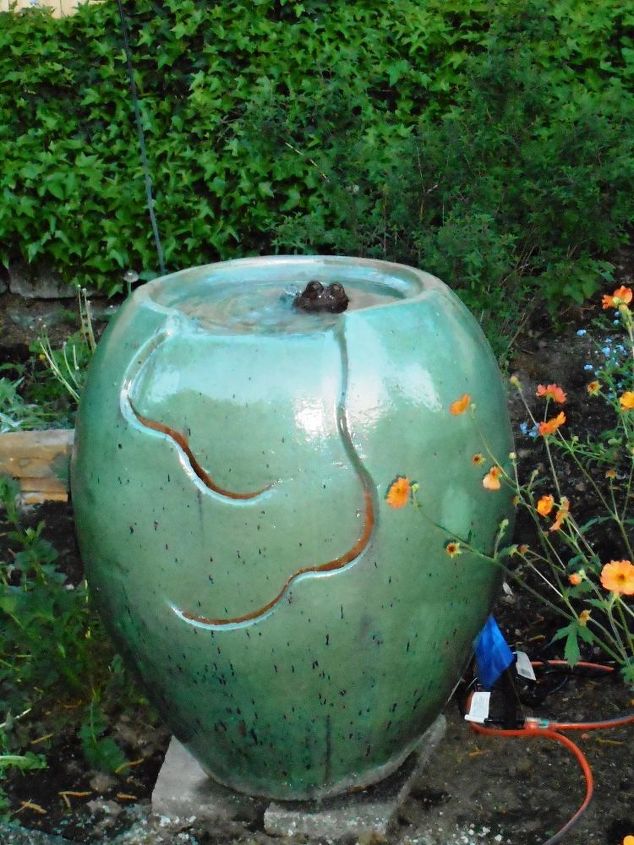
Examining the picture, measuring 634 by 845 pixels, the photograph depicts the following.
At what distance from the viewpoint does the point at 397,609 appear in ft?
5.56

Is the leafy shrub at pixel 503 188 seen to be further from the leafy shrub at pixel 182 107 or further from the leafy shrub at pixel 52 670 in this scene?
the leafy shrub at pixel 52 670

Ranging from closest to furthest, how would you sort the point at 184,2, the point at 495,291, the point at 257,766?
the point at 257,766, the point at 495,291, the point at 184,2

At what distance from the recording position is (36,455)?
11.5ft

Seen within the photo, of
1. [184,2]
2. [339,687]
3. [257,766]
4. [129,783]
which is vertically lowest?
[129,783]

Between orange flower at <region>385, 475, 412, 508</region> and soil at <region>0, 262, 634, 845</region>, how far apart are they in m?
0.76

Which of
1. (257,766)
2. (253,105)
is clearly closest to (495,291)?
(253,105)

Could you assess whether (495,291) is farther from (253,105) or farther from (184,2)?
(184,2)

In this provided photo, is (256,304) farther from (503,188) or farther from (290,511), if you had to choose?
(503,188)

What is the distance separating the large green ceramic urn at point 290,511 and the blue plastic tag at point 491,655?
359 millimetres

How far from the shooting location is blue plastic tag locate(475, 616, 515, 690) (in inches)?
88.5

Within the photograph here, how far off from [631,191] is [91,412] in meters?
2.49

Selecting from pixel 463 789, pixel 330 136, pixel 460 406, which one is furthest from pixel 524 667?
pixel 330 136

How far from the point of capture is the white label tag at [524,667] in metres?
2.32

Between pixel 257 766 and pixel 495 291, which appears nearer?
pixel 257 766
